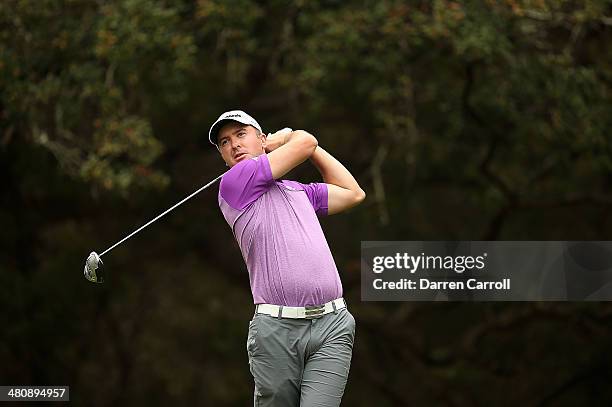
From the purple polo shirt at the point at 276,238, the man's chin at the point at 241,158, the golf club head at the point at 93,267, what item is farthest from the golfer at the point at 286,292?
the golf club head at the point at 93,267

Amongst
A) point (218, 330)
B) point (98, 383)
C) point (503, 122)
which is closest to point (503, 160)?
point (503, 122)

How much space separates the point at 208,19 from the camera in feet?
26.4

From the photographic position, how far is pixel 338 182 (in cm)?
405

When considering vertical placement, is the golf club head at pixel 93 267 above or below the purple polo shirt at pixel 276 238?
below

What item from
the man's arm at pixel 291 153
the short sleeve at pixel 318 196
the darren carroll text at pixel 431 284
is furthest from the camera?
the darren carroll text at pixel 431 284

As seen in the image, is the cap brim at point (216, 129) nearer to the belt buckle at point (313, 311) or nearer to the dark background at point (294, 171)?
the belt buckle at point (313, 311)

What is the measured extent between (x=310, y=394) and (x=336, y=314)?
283 millimetres

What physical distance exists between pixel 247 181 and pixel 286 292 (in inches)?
15.5

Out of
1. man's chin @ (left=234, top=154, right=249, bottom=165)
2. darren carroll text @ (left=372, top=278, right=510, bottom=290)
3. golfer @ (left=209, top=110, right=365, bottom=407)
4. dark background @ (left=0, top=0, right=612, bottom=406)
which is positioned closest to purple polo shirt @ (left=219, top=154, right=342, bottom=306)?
golfer @ (left=209, top=110, right=365, bottom=407)

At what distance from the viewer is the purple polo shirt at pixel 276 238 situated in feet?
11.7

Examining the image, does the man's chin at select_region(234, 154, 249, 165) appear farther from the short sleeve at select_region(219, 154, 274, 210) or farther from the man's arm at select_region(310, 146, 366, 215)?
the man's arm at select_region(310, 146, 366, 215)

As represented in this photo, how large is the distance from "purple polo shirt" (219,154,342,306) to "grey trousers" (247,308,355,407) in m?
0.08

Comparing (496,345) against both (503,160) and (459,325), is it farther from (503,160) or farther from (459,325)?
(503,160)

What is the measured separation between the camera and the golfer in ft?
11.7
